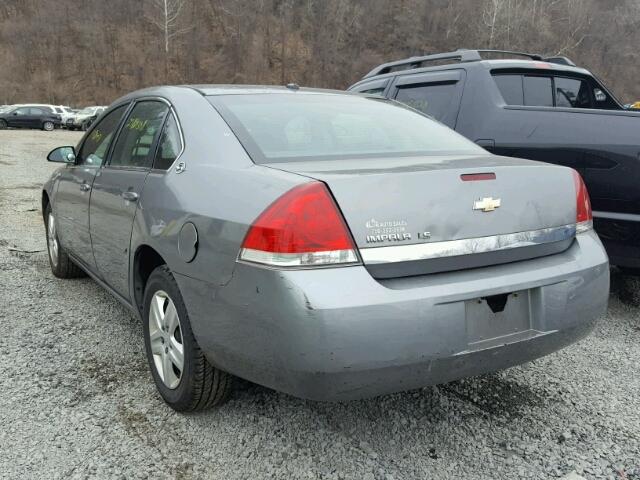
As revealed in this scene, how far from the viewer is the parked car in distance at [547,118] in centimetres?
364

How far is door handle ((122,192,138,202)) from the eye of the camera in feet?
9.39

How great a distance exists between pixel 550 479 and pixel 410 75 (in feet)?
13.0

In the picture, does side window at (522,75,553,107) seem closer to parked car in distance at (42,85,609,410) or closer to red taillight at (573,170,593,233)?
parked car in distance at (42,85,609,410)

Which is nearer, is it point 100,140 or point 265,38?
point 100,140

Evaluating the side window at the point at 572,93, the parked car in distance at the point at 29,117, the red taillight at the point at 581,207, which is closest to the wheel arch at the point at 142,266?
the red taillight at the point at 581,207

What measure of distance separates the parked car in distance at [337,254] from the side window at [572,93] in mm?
2739

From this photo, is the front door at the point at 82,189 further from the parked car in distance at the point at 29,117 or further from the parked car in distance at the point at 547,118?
the parked car in distance at the point at 29,117

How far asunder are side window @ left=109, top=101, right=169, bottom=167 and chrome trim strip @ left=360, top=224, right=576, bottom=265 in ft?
4.86

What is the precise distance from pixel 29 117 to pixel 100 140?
3316 cm

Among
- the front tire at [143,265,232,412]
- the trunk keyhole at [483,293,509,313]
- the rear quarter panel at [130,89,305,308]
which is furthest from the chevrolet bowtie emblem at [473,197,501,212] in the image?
the front tire at [143,265,232,412]

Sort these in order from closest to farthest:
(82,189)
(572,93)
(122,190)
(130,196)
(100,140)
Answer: (130,196) → (122,190) → (82,189) → (100,140) → (572,93)

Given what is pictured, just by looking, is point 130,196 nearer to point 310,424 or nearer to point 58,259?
point 310,424

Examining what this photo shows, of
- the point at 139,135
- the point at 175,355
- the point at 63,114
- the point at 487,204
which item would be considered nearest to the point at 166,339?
the point at 175,355

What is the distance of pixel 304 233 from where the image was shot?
1961mm
